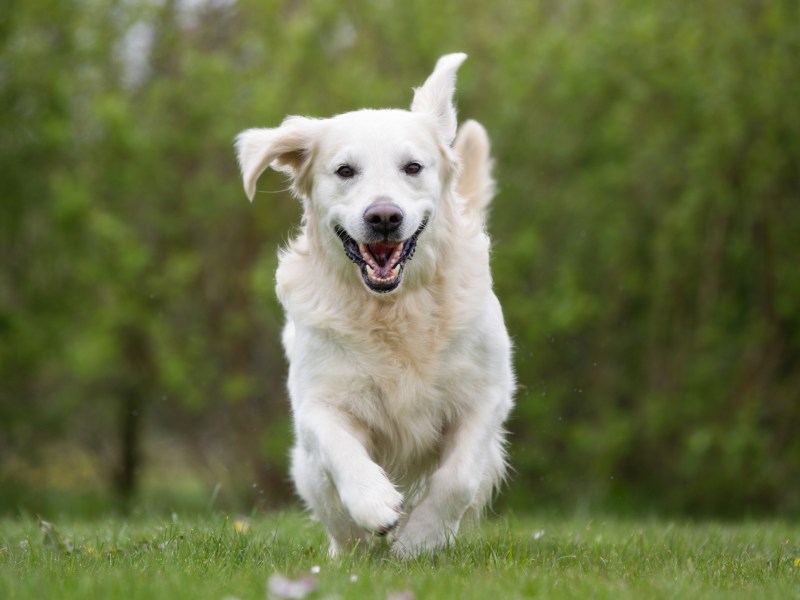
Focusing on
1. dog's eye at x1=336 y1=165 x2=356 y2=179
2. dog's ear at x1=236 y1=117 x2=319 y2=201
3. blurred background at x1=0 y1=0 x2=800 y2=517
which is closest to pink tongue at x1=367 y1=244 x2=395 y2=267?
dog's eye at x1=336 y1=165 x2=356 y2=179

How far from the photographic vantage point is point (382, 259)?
4.71m

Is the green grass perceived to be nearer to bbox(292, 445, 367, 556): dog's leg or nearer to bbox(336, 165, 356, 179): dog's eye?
bbox(292, 445, 367, 556): dog's leg

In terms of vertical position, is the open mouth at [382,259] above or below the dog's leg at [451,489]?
above

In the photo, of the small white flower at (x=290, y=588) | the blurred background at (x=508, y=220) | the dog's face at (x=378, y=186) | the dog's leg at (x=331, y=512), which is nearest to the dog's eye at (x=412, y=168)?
the dog's face at (x=378, y=186)

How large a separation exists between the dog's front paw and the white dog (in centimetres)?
24

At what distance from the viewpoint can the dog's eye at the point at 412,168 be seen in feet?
15.7

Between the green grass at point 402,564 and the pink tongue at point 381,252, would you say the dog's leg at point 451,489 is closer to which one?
the green grass at point 402,564

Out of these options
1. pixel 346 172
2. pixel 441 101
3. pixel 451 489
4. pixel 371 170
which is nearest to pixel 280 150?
pixel 346 172

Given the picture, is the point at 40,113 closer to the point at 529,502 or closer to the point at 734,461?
the point at 529,502

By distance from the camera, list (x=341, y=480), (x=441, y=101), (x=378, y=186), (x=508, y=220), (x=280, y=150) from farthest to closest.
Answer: (x=508, y=220), (x=441, y=101), (x=280, y=150), (x=378, y=186), (x=341, y=480)

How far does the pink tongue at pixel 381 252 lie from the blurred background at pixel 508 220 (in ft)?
23.6

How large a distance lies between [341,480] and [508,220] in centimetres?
884

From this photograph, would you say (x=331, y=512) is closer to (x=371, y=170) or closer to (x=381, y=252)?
(x=381, y=252)

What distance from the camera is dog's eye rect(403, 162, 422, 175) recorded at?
15.7 feet
